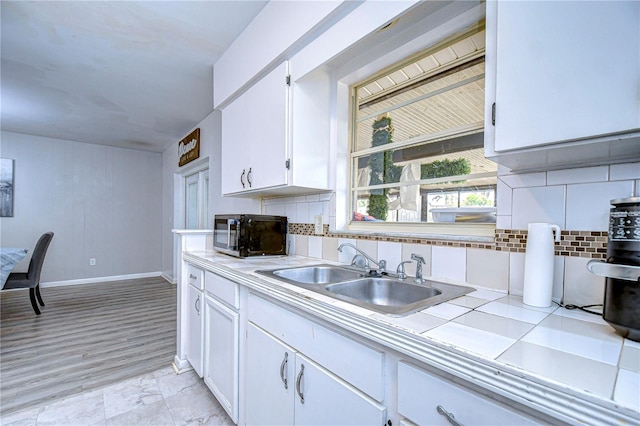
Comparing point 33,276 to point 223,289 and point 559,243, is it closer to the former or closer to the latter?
point 223,289

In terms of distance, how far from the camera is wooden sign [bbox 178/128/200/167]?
3.81m

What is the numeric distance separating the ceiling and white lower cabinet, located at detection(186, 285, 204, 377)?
5.69ft

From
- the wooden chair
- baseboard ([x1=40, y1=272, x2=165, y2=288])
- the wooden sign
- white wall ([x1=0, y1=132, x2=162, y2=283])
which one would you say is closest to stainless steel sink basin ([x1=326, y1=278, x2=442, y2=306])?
the wooden sign

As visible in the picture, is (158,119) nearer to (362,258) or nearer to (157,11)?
(157,11)

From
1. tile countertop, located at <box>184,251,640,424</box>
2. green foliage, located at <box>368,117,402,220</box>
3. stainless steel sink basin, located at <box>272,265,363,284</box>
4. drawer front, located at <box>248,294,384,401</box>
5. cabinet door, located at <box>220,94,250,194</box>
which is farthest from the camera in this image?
cabinet door, located at <box>220,94,250,194</box>

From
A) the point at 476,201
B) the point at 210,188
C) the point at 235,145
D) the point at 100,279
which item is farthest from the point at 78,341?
the point at 476,201

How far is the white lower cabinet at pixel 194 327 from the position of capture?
6.14 feet

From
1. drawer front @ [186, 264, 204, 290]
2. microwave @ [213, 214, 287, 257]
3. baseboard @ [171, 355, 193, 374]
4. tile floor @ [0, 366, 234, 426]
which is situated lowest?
tile floor @ [0, 366, 234, 426]

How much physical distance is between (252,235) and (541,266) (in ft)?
→ 4.79

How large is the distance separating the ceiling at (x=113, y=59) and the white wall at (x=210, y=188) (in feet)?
0.90

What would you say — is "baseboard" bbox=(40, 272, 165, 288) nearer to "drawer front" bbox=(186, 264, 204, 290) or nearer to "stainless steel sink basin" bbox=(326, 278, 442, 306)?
"drawer front" bbox=(186, 264, 204, 290)

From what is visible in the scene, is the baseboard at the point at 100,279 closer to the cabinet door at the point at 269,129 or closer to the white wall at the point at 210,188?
the white wall at the point at 210,188

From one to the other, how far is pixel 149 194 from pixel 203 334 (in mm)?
4508

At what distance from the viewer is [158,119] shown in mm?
3684
